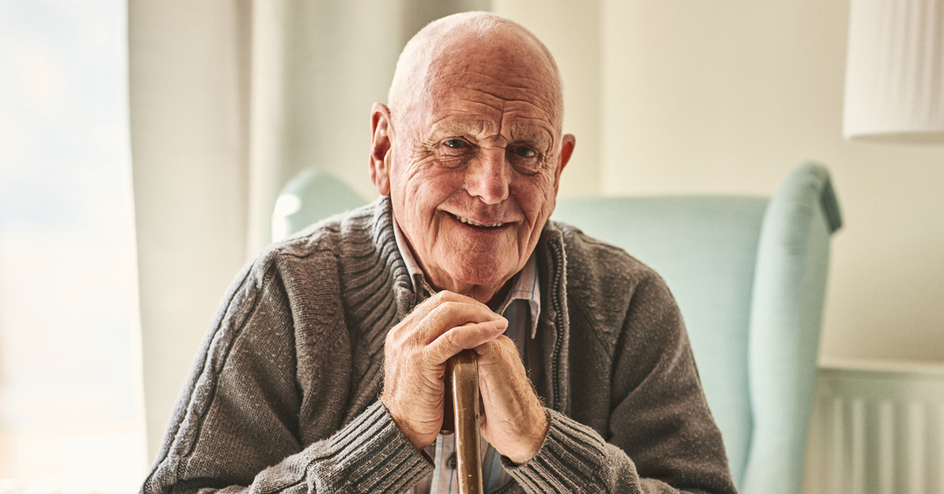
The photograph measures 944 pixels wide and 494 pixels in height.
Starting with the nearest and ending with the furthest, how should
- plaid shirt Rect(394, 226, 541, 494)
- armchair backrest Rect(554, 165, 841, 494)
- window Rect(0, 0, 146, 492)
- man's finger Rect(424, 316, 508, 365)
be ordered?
man's finger Rect(424, 316, 508, 365) → plaid shirt Rect(394, 226, 541, 494) → armchair backrest Rect(554, 165, 841, 494) → window Rect(0, 0, 146, 492)

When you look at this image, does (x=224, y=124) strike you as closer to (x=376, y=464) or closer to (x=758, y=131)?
(x=376, y=464)

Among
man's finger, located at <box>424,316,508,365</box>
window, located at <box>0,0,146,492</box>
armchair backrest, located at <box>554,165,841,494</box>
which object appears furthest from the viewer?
window, located at <box>0,0,146,492</box>

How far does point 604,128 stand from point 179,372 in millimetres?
1447

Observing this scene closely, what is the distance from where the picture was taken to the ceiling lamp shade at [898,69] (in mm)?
1396

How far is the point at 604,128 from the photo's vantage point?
7.99ft

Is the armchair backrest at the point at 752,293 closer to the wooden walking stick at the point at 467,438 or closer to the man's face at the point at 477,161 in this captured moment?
the man's face at the point at 477,161

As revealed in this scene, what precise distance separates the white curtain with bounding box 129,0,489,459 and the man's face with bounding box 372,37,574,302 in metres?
0.87

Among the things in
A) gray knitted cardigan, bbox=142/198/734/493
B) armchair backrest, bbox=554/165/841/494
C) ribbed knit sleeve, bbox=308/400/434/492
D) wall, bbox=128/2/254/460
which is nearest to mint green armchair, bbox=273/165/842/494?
armchair backrest, bbox=554/165/841/494

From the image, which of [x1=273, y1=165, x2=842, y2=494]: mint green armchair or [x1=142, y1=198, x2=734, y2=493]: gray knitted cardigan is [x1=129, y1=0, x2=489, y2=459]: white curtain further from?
[x1=142, y1=198, x2=734, y2=493]: gray knitted cardigan

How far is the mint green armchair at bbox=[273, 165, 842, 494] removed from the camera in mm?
1395

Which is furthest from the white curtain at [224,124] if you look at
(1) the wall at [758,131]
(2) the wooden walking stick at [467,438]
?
(2) the wooden walking stick at [467,438]

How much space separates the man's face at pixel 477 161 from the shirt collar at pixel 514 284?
1.5 inches

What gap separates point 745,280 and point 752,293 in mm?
28

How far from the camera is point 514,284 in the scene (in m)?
1.10
